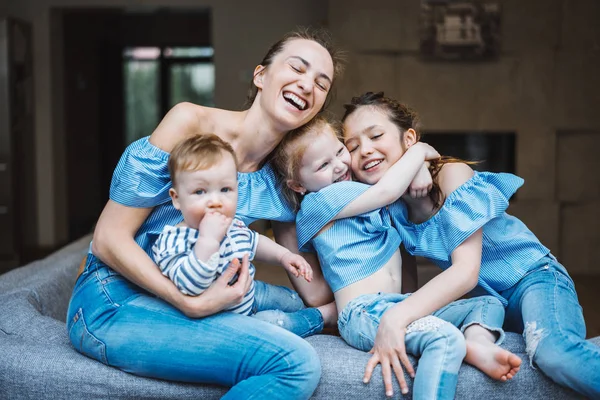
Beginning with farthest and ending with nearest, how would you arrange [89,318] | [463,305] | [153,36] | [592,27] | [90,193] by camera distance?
[153,36] < [90,193] < [592,27] < [463,305] < [89,318]

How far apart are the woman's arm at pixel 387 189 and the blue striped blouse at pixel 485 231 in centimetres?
12

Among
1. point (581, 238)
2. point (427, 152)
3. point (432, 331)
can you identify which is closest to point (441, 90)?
point (581, 238)

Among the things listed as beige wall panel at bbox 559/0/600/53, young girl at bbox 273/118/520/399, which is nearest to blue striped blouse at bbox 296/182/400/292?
young girl at bbox 273/118/520/399

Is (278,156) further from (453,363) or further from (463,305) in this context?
(453,363)

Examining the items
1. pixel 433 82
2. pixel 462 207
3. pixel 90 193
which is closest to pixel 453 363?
pixel 462 207

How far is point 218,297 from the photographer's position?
1.36 meters

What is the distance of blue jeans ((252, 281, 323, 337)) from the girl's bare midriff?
0.29ft

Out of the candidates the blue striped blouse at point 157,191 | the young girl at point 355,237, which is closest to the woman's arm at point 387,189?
the young girl at point 355,237

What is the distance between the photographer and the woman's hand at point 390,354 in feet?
4.43

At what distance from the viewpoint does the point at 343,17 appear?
4.94m

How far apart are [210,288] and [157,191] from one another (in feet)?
1.06

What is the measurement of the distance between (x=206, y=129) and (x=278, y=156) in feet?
0.70

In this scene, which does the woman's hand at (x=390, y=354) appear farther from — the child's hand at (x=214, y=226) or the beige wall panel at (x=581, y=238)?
the beige wall panel at (x=581, y=238)

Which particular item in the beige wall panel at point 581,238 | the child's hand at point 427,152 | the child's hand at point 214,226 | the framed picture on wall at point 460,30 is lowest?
the beige wall panel at point 581,238
